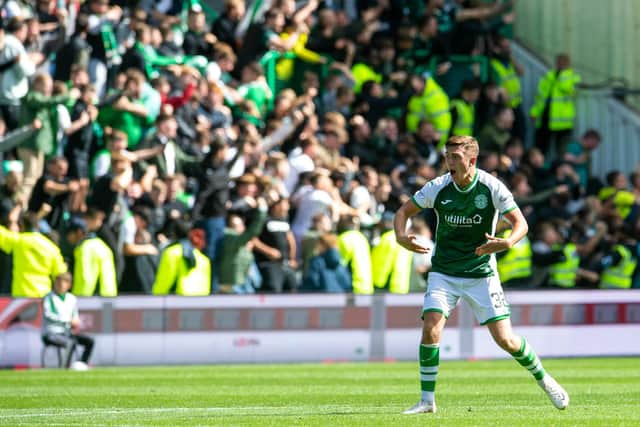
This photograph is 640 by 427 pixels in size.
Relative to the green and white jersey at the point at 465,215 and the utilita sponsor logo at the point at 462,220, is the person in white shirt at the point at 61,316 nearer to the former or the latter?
the green and white jersey at the point at 465,215

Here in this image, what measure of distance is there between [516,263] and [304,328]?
12.5 ft

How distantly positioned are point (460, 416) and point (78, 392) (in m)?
4.89

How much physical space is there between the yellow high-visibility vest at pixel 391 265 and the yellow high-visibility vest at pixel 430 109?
4.27 m

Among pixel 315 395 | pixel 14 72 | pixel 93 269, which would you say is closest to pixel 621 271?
pixel 93 269

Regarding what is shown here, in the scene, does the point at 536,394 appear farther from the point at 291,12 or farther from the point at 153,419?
the point at 291,12

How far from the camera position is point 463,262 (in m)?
12.4

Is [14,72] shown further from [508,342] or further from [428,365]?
[508,342]

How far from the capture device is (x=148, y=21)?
23953mm

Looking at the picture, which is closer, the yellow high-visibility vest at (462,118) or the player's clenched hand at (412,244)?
the player's clenched hand at (412,244)

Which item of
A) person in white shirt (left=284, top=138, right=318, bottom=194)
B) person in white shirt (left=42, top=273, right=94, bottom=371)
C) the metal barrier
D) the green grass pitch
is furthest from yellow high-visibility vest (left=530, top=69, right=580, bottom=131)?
person in white shirt (left=42, top=273, right=94, bottom=371)

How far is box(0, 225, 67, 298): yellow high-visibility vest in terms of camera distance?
2023 cm

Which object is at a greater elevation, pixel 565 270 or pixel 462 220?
pixel 462 220

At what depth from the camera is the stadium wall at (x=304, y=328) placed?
20562 mm

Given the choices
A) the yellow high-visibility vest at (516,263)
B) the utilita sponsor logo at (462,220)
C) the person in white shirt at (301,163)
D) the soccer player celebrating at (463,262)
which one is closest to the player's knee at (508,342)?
the soccer player celebrating at (463,262)
